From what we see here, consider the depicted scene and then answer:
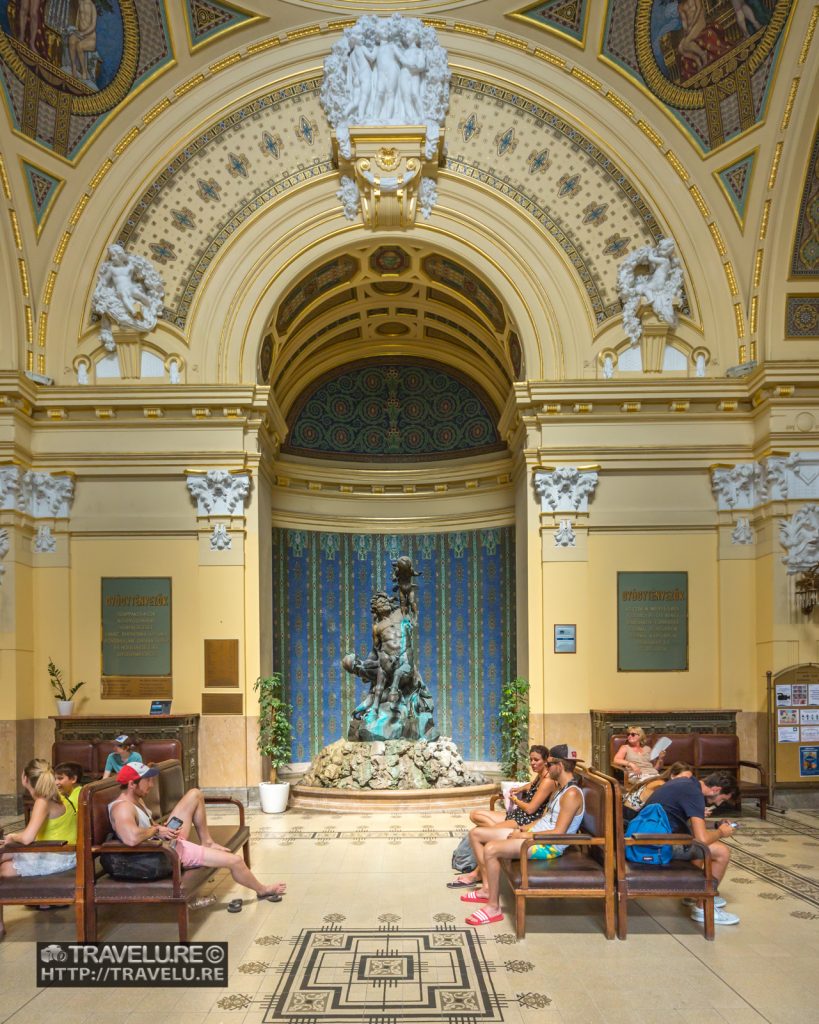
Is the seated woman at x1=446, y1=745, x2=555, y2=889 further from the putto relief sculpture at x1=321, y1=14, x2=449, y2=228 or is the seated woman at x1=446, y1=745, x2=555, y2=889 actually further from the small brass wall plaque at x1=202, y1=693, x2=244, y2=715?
the putto relief sculpture at x1=321, y1=14, x2=449, y2=228

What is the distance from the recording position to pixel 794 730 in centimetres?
1248

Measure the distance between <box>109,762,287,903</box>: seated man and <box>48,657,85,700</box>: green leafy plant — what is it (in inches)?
246

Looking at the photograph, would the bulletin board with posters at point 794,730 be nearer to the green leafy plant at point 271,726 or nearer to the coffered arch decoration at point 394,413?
the green leafy plant at point 271,726

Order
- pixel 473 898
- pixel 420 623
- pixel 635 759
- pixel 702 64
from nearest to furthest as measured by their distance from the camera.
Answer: pixel 473 898
pixel 635 759
pixel 702 64
pixel 420 623

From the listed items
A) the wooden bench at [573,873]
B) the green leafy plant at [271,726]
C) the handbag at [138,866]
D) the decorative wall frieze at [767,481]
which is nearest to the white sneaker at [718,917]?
the wooden bench at [573,873]

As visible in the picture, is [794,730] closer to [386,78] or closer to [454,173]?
[454,173]

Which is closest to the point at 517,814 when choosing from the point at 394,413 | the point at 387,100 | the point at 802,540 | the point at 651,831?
the point at 651,831

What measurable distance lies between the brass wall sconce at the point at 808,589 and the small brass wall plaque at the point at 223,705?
7.92m

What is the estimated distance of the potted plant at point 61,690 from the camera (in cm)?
1272

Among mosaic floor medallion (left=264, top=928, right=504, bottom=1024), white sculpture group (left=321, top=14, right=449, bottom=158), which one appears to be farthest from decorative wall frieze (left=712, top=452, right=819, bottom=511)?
mosaic floor medallion (left=264, top=928, right=504, bottom=1024)

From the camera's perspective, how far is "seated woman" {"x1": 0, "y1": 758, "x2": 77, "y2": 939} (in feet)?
21.4

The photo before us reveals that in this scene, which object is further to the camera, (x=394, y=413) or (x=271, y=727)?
(x=394, y=413)

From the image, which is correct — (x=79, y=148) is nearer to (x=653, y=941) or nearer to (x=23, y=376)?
(x=23, y=376)

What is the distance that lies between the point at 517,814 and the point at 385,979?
2164mm
